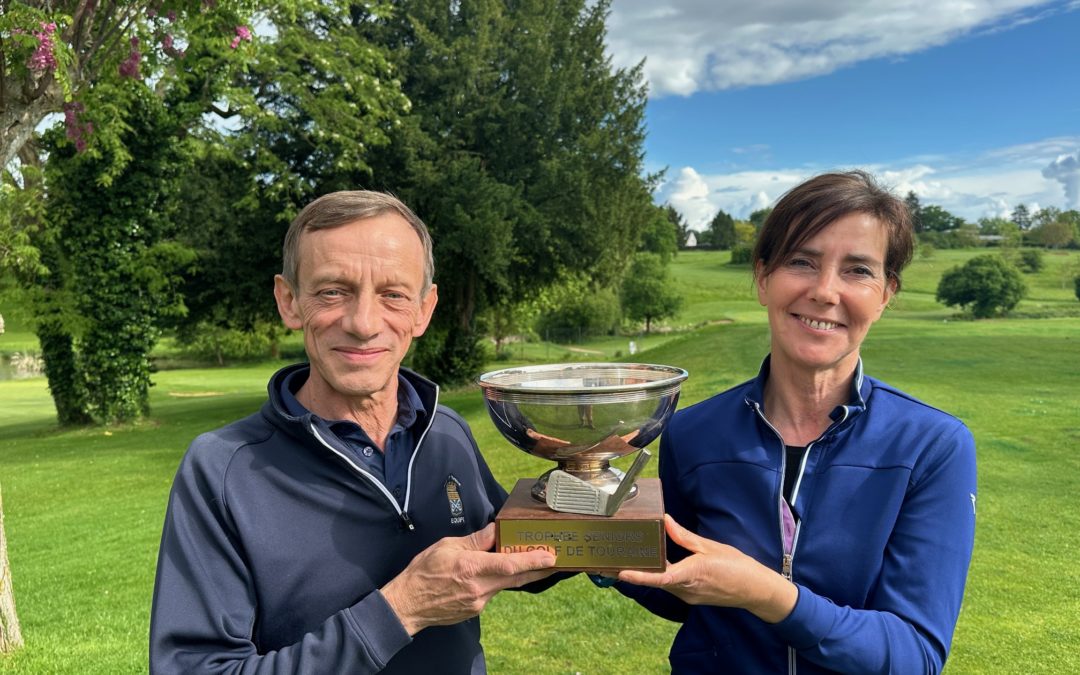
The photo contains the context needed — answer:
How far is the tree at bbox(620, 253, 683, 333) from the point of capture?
58938 mm

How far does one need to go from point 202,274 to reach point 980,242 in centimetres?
6398

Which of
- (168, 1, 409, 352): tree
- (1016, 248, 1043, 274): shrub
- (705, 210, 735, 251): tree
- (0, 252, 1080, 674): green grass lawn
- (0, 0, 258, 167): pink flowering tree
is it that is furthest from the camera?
(705, 210, 735, 251): tree

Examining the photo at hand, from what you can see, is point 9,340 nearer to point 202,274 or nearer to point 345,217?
point 202,274

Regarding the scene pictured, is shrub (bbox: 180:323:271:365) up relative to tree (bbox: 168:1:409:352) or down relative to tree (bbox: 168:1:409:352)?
down

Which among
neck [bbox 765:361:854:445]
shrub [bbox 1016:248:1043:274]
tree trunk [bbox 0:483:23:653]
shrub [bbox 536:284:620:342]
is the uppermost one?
neck [bbox 765:361:854:445]

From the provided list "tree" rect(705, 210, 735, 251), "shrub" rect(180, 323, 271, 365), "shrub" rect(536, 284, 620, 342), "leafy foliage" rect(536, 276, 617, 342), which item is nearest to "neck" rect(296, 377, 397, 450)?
"shrub" rect(180, 323, 271, 365)

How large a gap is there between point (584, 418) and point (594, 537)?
0.93 feet

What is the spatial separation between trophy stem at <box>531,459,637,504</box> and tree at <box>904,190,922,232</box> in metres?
1.08

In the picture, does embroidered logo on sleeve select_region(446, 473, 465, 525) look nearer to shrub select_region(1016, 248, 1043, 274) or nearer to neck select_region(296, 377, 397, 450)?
neck select_region(296, 377, 397, 450)

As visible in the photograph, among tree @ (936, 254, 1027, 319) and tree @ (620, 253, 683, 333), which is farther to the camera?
tree @ (620, 253, 683, 333)

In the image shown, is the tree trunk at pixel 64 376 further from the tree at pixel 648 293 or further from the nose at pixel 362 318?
the tree at pixel 648 293

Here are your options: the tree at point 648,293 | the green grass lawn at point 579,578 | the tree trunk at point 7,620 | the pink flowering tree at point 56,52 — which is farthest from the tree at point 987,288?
the tree trunk at point 7,620

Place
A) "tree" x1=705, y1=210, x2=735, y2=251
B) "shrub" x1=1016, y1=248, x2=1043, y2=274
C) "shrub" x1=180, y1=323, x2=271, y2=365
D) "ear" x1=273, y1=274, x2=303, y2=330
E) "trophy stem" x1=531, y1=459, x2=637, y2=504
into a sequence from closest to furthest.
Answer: "trophy stem" x1=531, y1=459, x2=637, y2=504 → "ear" x1=273, y1=274, x2=303, y2=330 → "shrub" x1=180, y1=323, x2=271, y2=365 → "shrub" x1=1016, y1=248, x2=1043, y2=274 → "tree" x1=705, y1=210, x2=735, y2=251

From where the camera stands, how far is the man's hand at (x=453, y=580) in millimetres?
1690
